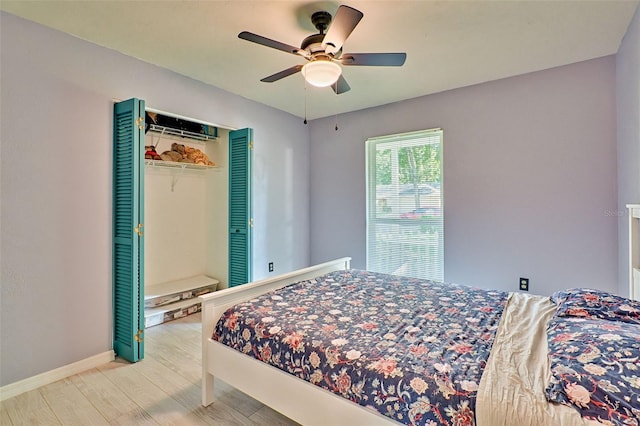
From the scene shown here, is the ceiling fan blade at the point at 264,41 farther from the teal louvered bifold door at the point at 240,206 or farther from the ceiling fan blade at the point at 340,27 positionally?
the teal louvered bifold door at the point at 240,206

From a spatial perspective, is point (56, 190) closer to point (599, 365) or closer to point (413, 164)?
point (599, 365)

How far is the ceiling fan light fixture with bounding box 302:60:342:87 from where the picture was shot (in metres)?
1.95

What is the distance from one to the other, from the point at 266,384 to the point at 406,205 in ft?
9.06

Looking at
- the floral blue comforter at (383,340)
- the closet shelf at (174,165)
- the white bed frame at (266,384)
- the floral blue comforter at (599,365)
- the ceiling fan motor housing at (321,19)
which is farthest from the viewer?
the closet shelf at (174,165)

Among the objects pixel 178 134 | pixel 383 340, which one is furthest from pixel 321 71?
pixel 178 134

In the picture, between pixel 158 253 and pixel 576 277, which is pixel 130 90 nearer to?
pixel 158 253

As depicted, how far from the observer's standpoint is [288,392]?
61.7 inches

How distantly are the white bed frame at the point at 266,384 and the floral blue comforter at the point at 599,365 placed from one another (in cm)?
64

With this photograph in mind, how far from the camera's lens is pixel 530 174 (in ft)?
10.1

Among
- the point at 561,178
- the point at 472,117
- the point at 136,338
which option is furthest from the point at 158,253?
the point at 561,178

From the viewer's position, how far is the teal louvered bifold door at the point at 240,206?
3.44m

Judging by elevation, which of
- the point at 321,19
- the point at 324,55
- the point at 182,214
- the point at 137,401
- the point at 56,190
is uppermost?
the point at 321,19

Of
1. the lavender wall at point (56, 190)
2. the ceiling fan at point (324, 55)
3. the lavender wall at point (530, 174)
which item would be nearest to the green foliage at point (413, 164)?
the lavender wall at point (530, 174)

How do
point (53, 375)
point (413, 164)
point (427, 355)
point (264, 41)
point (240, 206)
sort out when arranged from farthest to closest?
point (413, 164)
point (240, 206)
point (53, 375)
point (264, 41)
point (427, 355)
